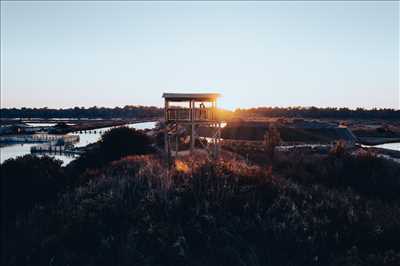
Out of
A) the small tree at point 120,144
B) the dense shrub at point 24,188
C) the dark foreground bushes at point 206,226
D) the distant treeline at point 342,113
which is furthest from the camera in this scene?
the distant treeline at point 342,113

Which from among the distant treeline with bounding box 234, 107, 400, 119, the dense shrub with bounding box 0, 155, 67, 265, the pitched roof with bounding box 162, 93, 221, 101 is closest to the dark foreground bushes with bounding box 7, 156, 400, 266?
the dense shrub with bounding box 0, 155, 67, 265

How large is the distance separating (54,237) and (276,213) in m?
8.97

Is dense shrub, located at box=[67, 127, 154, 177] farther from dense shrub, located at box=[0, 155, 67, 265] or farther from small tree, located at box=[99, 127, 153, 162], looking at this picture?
dense shrub, located at box=[0, 155, 67, 265]

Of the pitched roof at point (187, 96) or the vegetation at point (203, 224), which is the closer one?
the vegetation at point (203, 224)

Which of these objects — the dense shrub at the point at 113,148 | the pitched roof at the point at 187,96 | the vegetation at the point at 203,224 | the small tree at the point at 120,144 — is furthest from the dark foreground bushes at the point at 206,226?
the small tree at the point at 120,144

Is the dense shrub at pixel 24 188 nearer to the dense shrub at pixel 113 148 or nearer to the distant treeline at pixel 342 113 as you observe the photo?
the dense shrub at pixel 113 148

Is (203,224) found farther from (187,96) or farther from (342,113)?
(342,113)

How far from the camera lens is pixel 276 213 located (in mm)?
15484

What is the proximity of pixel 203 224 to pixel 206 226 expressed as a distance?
0.57 ft

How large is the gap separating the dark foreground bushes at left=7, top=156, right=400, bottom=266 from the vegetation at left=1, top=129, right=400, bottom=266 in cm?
4

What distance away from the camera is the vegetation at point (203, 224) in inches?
517

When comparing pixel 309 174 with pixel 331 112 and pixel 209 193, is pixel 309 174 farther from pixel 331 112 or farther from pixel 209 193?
pixel 331 112

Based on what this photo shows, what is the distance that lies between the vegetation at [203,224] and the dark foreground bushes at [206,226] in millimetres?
39

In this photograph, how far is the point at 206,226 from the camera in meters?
14.5
